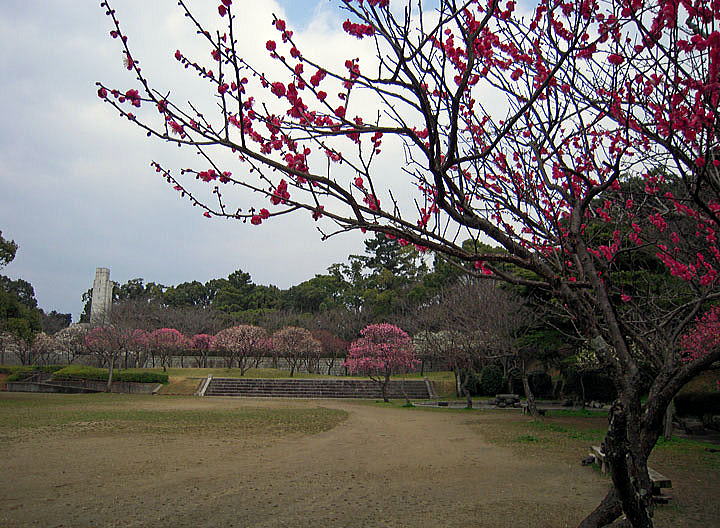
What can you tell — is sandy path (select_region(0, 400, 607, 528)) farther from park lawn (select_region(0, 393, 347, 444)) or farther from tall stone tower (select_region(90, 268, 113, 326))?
tall stone tower (select_region(90, 268, 113, 326))

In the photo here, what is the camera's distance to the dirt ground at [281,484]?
524 cm

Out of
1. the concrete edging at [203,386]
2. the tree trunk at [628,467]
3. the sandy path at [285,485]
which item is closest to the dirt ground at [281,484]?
the sandy path at [285,485]

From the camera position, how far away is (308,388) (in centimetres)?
A: 2781

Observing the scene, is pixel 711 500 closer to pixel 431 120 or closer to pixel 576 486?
pixel 576 486

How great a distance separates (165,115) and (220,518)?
13.0 feet

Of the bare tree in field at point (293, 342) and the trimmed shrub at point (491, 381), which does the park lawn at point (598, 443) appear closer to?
the trimmed shrub at point (491, 381)

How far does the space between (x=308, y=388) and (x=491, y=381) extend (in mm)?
9732

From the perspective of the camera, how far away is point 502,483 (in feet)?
22.9

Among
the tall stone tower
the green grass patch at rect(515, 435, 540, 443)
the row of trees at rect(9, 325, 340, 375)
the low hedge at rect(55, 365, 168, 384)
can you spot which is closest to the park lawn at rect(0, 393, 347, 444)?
the green grass patch at rect(515, 435, 540, 443)

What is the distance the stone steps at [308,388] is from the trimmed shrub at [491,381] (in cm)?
302

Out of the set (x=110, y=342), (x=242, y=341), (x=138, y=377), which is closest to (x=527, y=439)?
(x=138, y=377)

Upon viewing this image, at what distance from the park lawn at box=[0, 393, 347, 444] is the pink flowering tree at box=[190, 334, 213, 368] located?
1865 cm

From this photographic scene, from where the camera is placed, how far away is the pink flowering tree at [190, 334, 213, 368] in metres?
36.8

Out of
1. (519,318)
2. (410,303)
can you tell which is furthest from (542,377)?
(410,303)
